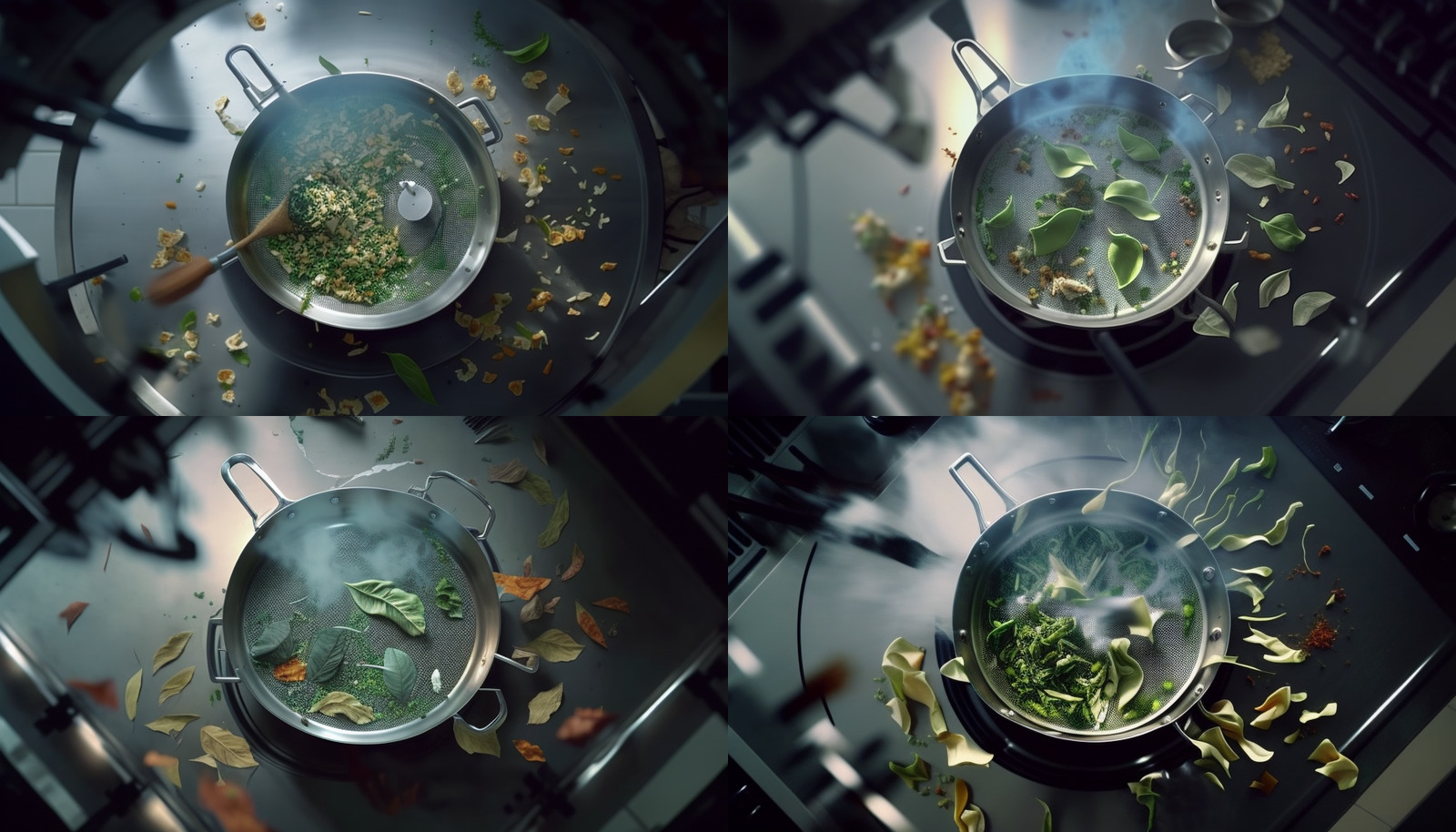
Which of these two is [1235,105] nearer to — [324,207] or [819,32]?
[819,32]

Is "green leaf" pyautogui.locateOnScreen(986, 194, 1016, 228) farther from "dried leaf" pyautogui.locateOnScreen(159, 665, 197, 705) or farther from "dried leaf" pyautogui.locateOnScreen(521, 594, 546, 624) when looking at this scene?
"dried leaf" pyautogui.locateOnScreen(159, 665, 197, 705)

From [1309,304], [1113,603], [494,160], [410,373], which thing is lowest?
[1113,603]

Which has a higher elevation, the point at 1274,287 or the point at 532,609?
the point at 532,609

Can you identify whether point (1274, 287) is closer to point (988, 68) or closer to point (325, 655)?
point (988, 68)

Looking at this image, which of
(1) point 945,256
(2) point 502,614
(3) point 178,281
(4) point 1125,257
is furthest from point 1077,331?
(3) point 178,281

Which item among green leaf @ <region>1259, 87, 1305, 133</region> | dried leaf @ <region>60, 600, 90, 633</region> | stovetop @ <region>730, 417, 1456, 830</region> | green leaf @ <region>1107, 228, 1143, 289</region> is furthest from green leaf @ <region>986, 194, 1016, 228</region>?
dried leaf @ <region>60, 600, 90, 633</region>
